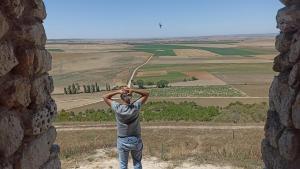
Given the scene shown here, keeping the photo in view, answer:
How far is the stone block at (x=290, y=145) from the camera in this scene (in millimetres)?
4879

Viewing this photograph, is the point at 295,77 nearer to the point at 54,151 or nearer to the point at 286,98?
the point at 286,98

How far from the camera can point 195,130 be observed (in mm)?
21828

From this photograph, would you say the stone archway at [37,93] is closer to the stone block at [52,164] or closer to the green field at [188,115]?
the stone block at [52,164]

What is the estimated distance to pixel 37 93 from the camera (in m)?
4.60

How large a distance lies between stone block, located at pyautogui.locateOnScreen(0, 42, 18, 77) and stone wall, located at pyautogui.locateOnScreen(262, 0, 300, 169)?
9.43ft

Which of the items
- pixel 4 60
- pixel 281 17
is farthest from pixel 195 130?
pixel 4 60

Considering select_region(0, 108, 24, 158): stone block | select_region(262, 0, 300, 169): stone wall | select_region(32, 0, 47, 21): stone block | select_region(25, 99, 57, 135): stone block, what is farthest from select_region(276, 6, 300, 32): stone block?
select_region(0, 108, 24, 158): stone block

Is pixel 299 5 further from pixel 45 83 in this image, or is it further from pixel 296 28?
pixel 45 83

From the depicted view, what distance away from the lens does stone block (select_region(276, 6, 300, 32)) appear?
500 centimetres

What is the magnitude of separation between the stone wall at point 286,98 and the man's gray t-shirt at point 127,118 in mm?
1925

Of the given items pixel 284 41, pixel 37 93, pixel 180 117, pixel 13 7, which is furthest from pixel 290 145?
pixel 180 117

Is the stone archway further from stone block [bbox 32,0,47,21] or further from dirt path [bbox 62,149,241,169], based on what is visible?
dirt path [bbox 62,149,241,169]

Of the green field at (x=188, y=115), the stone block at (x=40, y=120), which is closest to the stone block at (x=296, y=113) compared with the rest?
the stone block at (x=40, y=120)

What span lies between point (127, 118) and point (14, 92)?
269 cm
